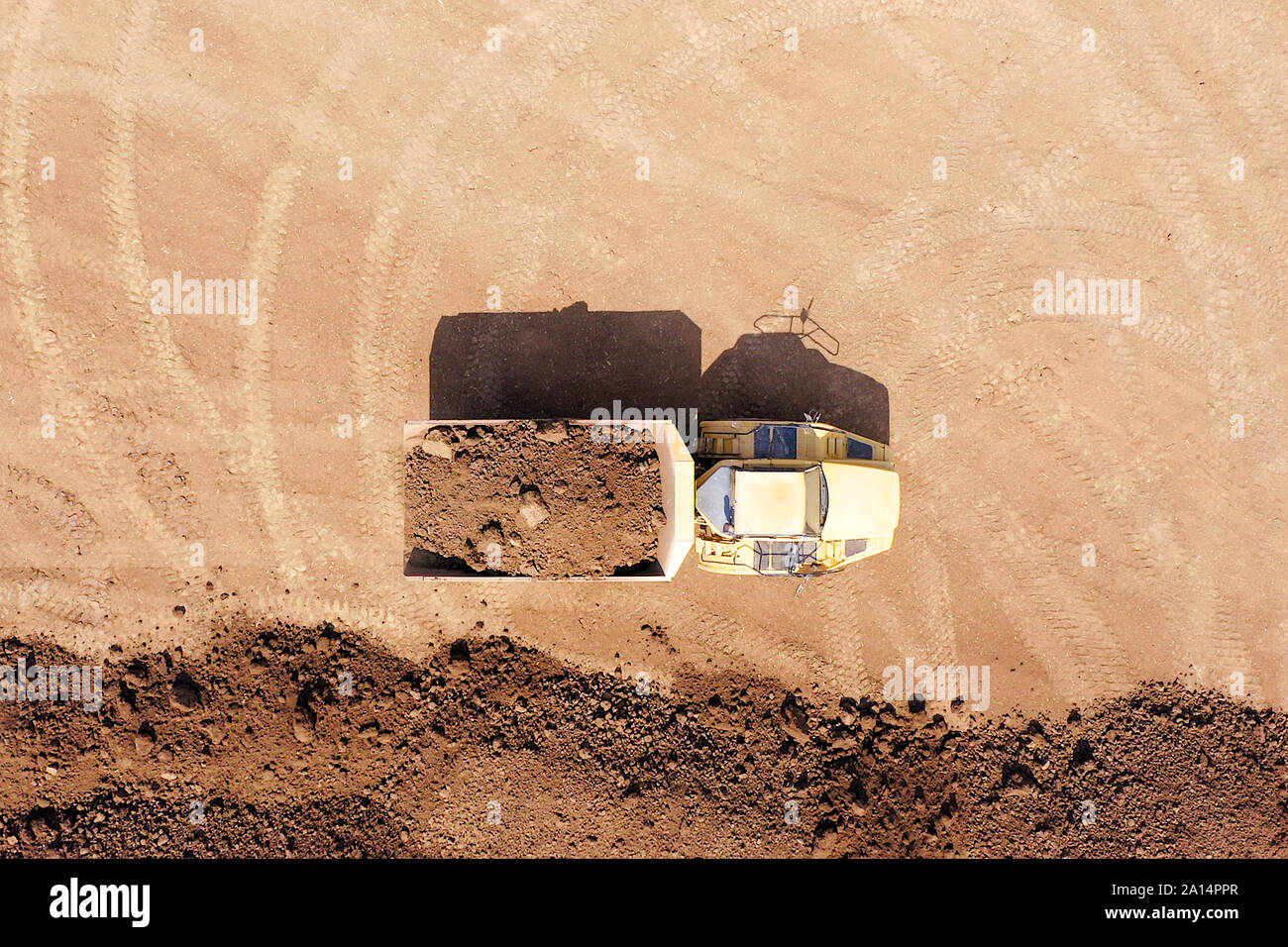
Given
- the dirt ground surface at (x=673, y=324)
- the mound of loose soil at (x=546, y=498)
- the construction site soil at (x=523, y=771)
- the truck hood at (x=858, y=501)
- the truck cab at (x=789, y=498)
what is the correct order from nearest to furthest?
the truck cab at (x=789, y=498) → the truck hood at (x=858, y=501) → the mound of loose soil at (x=546, y=498) → the construction site soil at (x=523, y=771) → the dirt ground surface at (x=673, y=324)

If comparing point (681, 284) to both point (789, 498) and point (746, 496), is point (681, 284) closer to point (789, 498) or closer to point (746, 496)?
point (746, 496)

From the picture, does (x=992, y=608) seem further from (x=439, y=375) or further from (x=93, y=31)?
(x=93, y=31)

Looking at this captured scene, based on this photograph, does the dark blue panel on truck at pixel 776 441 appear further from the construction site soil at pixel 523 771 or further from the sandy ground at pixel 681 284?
the construction site soil at pixel 523 771

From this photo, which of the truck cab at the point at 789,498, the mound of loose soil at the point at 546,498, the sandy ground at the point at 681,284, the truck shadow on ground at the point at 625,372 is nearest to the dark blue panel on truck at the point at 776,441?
the truck cab at the point at 789,498

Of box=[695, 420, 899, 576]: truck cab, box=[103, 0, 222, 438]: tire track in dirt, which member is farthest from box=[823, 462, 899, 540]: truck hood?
box=[103, 0, 222, 438]: tire track in dirt

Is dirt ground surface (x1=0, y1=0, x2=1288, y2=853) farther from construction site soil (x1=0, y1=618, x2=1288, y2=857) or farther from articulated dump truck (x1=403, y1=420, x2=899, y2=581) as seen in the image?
articulated dump truck (x1=403, y1=420, x2=899, y2=581)
